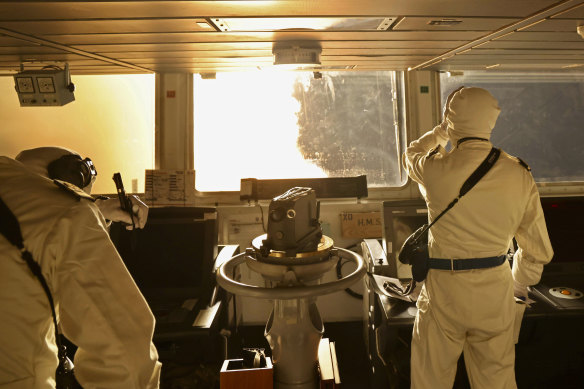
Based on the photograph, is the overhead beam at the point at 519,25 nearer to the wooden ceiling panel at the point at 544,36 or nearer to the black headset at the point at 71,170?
the wooden ceiling panel at the point at 544,36

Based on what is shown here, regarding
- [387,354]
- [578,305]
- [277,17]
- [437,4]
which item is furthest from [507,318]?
[277,17]

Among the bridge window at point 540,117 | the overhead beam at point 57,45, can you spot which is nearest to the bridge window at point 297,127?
the bridge window at point 540,117

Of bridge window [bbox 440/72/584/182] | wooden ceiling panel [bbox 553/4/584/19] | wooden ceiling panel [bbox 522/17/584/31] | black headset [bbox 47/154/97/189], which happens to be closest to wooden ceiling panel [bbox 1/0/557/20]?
wooden ceiling panel [bbox 553/4/584/19]

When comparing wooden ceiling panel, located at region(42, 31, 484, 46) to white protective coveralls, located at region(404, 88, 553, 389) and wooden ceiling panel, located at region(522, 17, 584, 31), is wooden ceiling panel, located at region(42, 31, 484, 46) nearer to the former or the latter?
wooden ceiling panel, located at region(522, 17, 584, 31)

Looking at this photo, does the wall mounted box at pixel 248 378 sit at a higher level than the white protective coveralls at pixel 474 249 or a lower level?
lower

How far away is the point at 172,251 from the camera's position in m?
2.13

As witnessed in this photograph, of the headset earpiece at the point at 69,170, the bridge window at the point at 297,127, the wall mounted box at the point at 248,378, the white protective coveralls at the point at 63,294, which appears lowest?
the wall mounted box at the point at 248,378

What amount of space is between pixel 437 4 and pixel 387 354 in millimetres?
1631

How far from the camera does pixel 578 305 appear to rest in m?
1.89

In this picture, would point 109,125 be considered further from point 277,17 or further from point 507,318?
point 507,318

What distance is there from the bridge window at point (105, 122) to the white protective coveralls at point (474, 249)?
2.36m

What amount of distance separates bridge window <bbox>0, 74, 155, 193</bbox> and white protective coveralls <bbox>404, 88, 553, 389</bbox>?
2358 mm

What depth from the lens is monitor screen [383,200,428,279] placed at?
228cm

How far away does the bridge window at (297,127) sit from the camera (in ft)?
10.4
